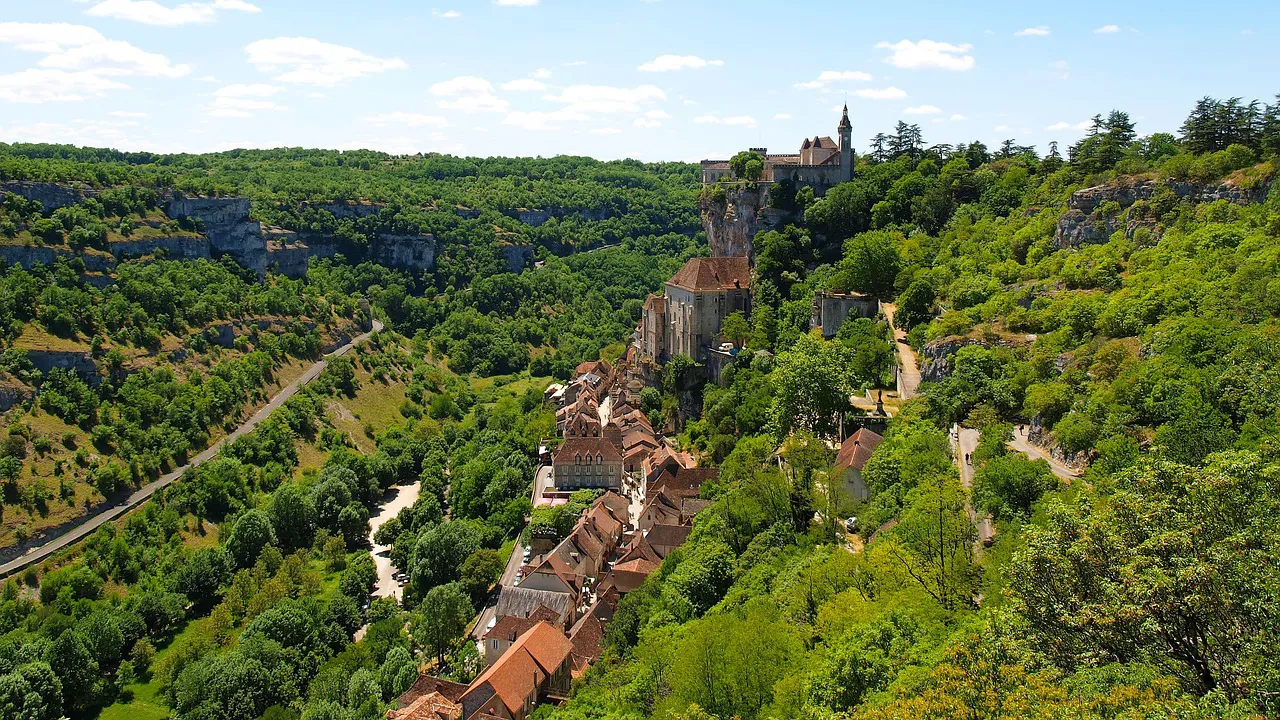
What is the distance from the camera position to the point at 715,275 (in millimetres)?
70500

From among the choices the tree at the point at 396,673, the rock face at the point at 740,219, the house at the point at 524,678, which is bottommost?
the tree at the point at 396,673

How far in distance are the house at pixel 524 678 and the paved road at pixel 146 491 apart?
138 ft

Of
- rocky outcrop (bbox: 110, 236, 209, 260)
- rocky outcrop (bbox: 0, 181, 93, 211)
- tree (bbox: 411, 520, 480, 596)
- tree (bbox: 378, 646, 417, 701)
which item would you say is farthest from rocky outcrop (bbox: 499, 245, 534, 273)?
tree (bbox: 378, 646, 417, 701)

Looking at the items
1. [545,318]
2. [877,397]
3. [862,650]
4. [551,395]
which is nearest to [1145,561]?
[862,650]

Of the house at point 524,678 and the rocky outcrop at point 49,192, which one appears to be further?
the rocky outcrop at point 49,192

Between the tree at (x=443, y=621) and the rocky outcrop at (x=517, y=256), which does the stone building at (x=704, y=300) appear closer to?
the tree at (x=443, y=621)

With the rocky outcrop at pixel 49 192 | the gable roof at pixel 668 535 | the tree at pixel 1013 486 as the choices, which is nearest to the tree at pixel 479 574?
the gable roof at pixel 668 535

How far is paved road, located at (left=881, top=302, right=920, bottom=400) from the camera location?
47.3 metres

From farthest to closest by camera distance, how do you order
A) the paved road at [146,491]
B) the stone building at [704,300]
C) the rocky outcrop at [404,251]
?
the rocky outcrop at [404,251] → the stone building at [704,300] → the paved road at [146,491]

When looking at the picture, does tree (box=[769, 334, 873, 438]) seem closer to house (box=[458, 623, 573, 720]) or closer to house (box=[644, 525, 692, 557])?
house (box=[644, 525, 692, 557])

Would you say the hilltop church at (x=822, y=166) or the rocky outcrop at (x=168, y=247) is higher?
the hilltop church at (x=822, y=166)

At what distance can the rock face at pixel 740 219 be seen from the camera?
76.2 m

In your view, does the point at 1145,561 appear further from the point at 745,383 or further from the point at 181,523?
the point at 181,523

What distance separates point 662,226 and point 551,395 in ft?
270
